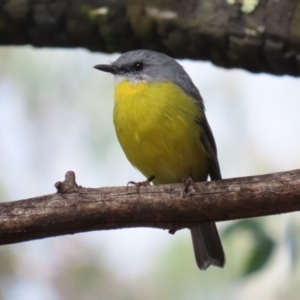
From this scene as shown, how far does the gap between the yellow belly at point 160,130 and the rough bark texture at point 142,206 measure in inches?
27.9

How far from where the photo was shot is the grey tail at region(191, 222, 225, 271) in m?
4.07

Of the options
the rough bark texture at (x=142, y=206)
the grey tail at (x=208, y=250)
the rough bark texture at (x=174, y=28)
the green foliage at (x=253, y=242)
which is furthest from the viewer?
the grey tail at (x=208, y=250)

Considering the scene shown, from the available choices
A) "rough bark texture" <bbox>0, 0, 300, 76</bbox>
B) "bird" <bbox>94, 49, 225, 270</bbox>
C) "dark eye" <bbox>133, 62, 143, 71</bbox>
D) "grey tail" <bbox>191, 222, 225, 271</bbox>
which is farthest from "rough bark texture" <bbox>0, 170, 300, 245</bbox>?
"dark eye" <bbox>133, 62, 143, 71</bbox>

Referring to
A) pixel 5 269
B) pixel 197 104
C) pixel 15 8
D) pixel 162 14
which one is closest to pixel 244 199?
pixel 197 104

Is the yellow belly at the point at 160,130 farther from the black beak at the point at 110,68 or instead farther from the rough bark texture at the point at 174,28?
the rough bark texture at the point at 174,28

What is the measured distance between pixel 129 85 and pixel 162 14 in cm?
48

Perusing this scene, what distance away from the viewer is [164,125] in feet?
12.4

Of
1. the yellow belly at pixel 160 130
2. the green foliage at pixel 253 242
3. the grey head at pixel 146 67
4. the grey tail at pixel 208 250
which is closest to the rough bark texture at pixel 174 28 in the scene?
the grey head at pixel 146 67

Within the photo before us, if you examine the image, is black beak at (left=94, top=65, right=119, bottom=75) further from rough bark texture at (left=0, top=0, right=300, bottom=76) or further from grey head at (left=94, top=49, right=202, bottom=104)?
rough bark texture at (left=0, top=0, right=300, bottom=76)

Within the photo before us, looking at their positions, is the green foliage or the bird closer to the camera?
the green foliage

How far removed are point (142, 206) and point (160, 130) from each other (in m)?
0.82

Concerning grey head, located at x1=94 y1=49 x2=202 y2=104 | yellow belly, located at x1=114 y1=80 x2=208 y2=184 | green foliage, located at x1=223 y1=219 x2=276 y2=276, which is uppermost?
grey head, located at x1=94 y1=49 x2=202 y2=104

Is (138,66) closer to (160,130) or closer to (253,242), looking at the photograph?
(160,130)

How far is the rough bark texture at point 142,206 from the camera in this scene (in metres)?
2.98
